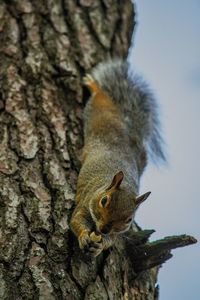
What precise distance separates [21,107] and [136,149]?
89 centimetres

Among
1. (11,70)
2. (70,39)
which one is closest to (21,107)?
(11,70)

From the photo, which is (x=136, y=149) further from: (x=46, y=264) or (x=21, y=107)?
(x=46, y=264)

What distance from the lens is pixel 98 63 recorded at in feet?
10.8

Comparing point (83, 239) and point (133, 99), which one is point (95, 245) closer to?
point (83, 239)

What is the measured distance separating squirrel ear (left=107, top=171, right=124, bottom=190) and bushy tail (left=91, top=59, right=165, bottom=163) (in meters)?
0.81

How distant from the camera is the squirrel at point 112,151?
2510 millimetres

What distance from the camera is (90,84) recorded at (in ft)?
10.7

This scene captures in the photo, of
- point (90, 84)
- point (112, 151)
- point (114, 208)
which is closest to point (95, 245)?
point (114, 208)

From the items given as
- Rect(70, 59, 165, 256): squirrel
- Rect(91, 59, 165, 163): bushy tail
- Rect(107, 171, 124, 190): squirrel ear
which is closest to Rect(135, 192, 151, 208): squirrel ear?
Rect(70, 59, 165, 256): squirrel

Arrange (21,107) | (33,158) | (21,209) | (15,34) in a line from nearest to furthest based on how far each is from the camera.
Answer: (21,209) → (33,158) → (21,107) → (15,34)

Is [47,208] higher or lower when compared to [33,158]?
lower

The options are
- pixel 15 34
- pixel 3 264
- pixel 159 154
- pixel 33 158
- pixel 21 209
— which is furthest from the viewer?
pixel 159 154

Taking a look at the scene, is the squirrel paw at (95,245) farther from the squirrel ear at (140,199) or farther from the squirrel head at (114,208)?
the squirrel ear at (140,199)

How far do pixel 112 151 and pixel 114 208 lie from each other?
1.87 feet
